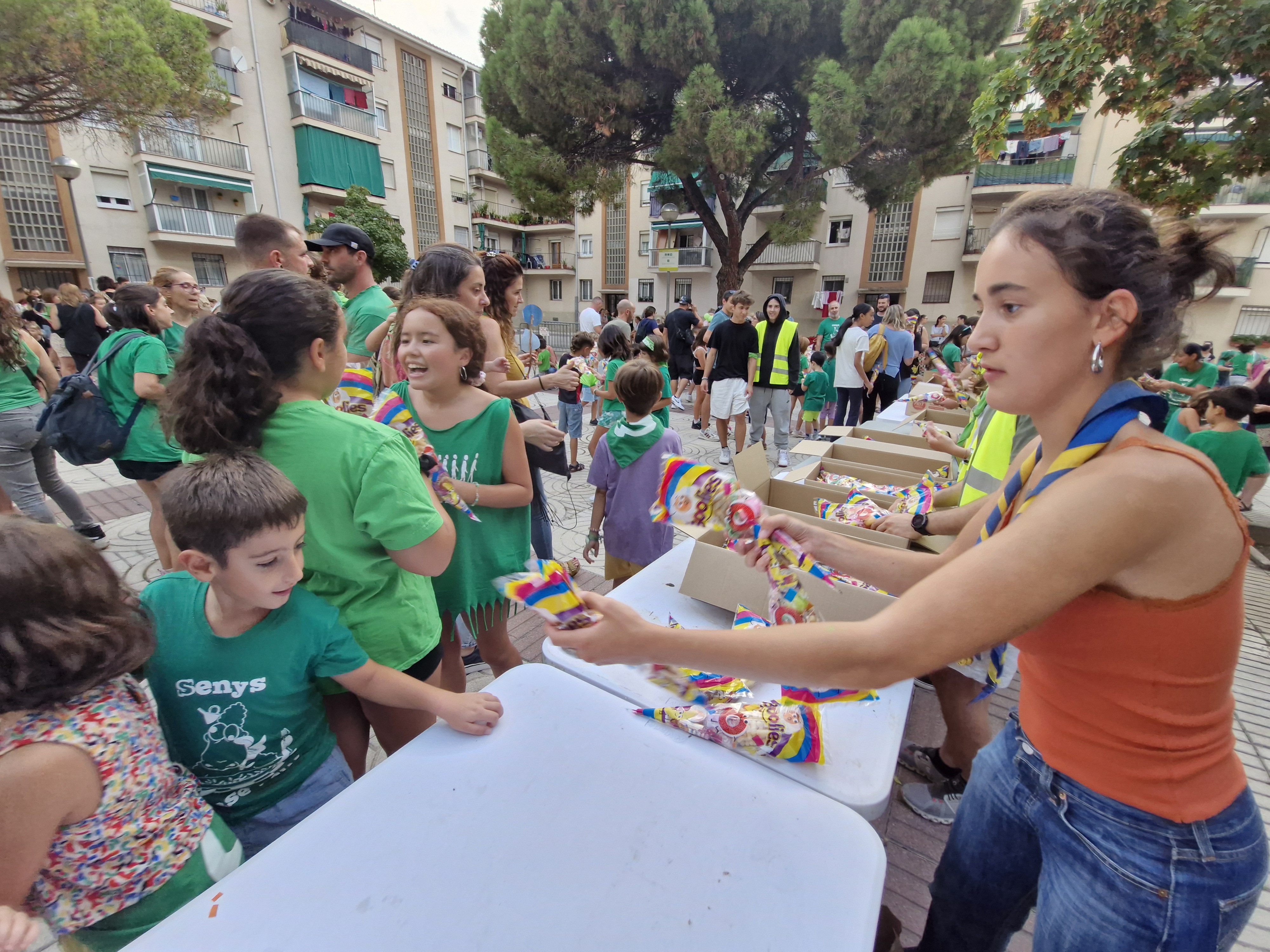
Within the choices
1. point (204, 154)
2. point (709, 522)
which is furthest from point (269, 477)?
point (204, 154)

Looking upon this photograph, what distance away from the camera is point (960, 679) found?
203cm

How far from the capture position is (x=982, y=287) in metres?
1.05

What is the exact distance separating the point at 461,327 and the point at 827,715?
176 cm

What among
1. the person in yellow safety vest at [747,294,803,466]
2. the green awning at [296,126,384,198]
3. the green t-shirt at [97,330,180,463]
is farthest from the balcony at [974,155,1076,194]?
the green t-shirt at [97,330,180,463]

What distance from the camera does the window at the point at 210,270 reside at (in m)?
20.3

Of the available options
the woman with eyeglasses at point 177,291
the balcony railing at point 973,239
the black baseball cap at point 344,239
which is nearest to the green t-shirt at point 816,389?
the black baseball cap at point 344,239

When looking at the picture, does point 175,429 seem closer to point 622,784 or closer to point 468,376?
point 468,376

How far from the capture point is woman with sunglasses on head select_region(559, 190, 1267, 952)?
2.76ft

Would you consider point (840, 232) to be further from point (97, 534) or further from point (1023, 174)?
point (97, 534)

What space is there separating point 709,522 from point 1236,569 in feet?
2.94

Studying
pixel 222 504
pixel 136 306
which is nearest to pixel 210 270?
pixel 136 306

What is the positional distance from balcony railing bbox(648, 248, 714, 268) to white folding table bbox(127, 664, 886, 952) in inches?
1111

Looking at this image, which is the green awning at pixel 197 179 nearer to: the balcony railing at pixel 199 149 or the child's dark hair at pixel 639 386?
the balcony railing at pixel 199 149

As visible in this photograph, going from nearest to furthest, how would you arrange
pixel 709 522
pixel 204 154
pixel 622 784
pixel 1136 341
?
pixel 1136 341
pixel 622 784
pixel 709 522
pixel 204 154
